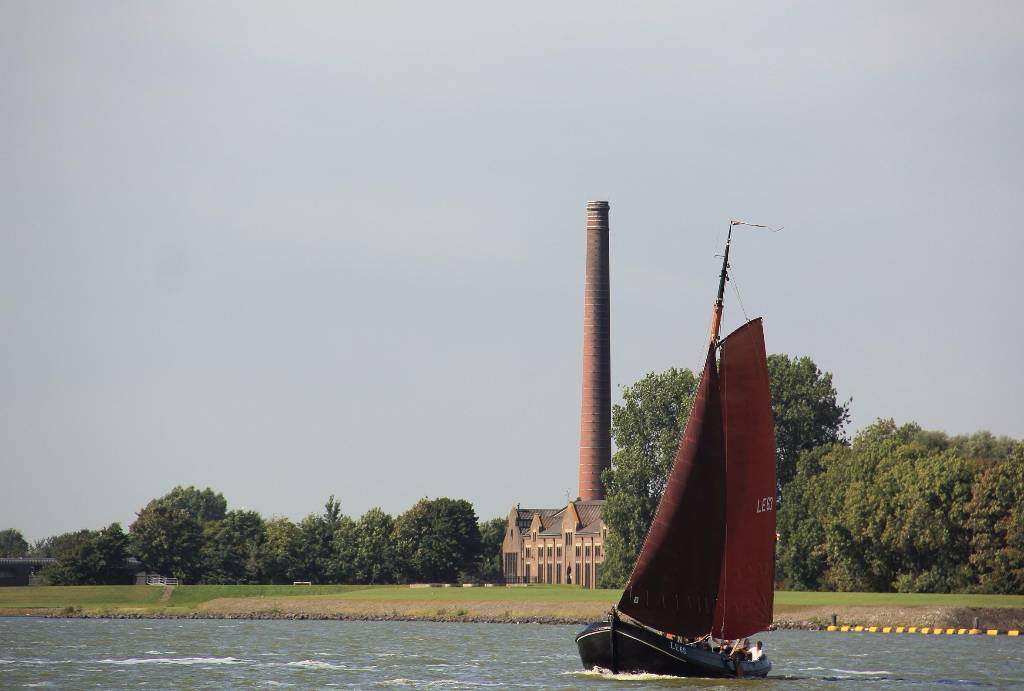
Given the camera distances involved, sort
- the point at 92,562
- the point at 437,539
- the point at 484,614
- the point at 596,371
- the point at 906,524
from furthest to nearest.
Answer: the point at 437,539 → the point at 92,562 → the point at 596,371 → the point at 484,614 → the point at 906,524

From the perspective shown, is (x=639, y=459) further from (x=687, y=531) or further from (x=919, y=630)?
(x=687, y=531)

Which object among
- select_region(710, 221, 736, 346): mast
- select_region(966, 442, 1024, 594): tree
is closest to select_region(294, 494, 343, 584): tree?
select_region(966, 442, 1024, 594): tree

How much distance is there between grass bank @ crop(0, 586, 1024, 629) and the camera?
108625mm

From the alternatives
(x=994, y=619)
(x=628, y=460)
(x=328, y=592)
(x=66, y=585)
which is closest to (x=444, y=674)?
(x=994, y=619)

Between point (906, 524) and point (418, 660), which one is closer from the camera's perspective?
point (418, 660)

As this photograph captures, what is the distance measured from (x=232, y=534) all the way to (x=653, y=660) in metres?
134

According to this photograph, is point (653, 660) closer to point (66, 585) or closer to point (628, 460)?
point (628, 460)

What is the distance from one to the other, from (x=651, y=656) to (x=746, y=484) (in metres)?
7.05

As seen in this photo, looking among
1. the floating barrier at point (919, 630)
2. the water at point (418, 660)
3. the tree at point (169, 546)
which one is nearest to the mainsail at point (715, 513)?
the water at point (418, 660)

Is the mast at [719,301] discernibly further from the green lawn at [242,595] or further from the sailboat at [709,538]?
the green lawn at [242,595]

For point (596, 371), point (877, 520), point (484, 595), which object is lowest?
point (484, 595)

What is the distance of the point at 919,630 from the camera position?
10531 cm

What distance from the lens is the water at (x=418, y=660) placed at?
6462 cm

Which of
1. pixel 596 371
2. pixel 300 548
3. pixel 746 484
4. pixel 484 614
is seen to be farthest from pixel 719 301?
pixel 300 548
